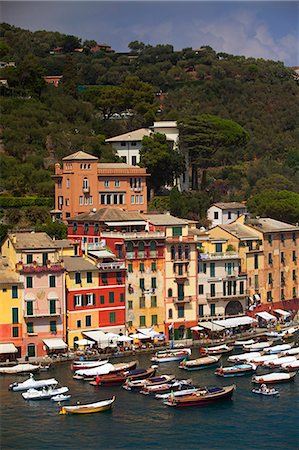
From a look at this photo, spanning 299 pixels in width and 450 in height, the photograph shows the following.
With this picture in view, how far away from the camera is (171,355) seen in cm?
3503

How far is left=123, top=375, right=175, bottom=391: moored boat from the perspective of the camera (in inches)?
1225

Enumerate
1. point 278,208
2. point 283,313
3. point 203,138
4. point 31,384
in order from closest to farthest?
point 31,384 → point 283,313 → point 278,208 → point 203,138

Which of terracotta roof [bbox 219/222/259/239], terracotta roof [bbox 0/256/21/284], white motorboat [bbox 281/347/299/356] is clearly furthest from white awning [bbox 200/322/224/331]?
terracotta roof [bbox 0/256/21/284]

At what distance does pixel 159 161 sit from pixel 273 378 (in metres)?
21.6

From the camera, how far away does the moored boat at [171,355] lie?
3469 centimetres

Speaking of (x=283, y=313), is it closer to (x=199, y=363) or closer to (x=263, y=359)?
(x=263, y=359)

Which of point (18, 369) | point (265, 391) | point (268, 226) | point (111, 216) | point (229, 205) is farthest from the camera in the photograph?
point (229, 205)

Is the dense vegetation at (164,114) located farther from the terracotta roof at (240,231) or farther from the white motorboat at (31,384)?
the white motorboat at (31,384)

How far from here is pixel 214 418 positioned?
28.6 m

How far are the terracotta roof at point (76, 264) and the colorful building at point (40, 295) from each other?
2.55 ft

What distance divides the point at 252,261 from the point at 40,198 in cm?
1143

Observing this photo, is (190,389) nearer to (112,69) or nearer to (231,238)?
(231,238)

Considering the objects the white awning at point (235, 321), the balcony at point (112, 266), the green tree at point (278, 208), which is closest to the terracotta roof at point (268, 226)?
the white awning at point (235, 321)

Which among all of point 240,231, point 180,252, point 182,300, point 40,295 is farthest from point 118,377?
point 240,231
